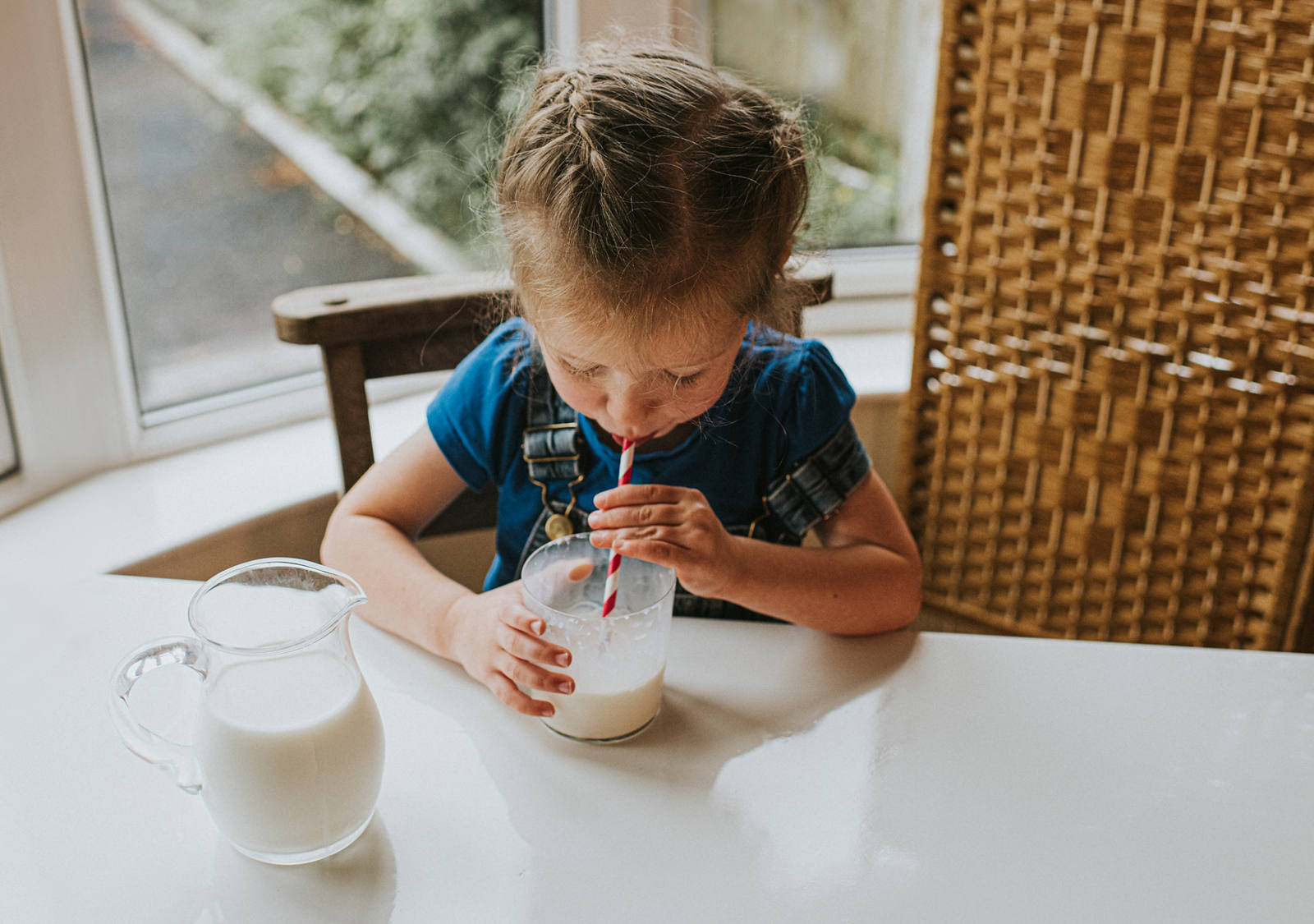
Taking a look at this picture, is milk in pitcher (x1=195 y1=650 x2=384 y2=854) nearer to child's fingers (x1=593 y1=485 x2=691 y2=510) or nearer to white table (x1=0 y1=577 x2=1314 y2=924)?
white table (x1=0 y1=577 x2=1314 y2=924)

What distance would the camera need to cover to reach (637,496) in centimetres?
76

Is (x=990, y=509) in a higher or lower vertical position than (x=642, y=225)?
lower

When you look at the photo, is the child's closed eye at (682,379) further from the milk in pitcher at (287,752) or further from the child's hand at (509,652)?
the milk in pitcher at (287,752)

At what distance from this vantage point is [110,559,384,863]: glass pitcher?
59cm

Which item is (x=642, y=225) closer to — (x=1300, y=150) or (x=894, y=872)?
(x=894, y=872)

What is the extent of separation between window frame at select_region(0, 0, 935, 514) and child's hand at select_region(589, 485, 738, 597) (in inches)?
34.5

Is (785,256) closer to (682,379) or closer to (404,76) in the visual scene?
(682,379)

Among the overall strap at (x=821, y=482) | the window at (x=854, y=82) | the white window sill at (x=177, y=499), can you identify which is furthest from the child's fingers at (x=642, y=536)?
the window at (x=854, y=82)

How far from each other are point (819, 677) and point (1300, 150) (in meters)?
0.89

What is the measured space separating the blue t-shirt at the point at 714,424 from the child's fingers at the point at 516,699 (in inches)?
11.9

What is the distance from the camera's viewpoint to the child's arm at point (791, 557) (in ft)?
2.48

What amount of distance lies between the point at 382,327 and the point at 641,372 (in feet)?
1.23

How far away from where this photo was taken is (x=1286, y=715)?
2.40 ft

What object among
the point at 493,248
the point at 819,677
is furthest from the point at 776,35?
the point at 819,677
